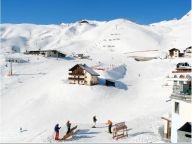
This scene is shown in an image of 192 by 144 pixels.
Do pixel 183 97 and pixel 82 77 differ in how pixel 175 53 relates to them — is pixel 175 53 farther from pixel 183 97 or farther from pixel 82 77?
pixel 183 97

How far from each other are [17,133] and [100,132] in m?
10.8

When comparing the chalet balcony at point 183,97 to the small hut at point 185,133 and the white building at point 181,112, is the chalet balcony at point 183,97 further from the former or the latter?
the small hut at point 185,133

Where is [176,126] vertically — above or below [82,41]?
below

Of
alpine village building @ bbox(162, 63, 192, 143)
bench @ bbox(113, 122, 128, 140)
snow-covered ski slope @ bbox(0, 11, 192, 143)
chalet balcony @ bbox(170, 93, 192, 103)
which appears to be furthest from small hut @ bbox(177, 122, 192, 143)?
bench @ bbox(113, 122, 128, 140)

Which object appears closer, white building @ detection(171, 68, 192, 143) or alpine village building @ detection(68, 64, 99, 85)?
white building @ detection(171, 68, 192, 143)

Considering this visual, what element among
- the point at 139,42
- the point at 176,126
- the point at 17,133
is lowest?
the point at 17,133

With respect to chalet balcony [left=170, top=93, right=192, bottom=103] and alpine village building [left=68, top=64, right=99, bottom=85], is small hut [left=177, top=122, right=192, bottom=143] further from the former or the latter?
alpine village building [left=68, top=64, right=99, bottom=85]

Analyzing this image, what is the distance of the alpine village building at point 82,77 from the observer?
56938mm

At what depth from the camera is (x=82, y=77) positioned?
57844mm

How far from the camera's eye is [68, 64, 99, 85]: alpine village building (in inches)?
2242

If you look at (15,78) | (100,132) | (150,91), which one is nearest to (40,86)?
(15,78)

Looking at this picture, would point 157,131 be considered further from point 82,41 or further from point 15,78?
point 82,41

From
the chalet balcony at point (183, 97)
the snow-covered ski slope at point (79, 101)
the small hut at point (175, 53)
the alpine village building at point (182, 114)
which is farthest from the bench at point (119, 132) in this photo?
the small hut at point (175, 53)

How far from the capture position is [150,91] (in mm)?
57281
